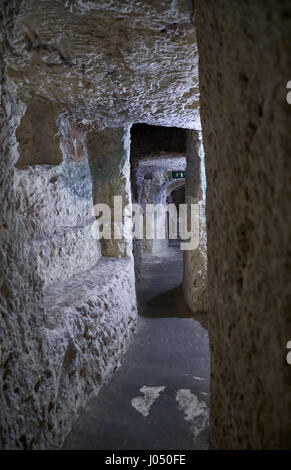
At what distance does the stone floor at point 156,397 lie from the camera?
1.99 meters

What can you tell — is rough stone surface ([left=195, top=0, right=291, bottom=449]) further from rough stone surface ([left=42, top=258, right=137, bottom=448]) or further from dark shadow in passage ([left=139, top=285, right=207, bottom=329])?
dark shadow in passage ([left=139, top=285, right=207, bottom=329])

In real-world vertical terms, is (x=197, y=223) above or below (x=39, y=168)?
below

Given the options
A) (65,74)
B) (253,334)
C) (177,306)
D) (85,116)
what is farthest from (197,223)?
(253,334)

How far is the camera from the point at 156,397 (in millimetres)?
2492

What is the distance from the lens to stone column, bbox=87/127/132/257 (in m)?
3.93

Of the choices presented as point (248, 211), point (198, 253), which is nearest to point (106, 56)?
point (248, 211)

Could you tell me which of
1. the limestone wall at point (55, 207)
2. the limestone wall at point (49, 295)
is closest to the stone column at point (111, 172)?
the limestone wall at point (49, 295)

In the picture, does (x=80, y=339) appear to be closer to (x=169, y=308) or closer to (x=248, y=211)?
(x=248, y=211)

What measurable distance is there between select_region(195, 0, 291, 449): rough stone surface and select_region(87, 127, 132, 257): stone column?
2.55 metres

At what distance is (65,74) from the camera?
2375 mm

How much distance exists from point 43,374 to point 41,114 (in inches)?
86.2

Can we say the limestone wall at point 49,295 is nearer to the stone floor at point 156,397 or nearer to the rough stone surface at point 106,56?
the stone floor at point 156,397

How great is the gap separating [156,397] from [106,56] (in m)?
2.44
